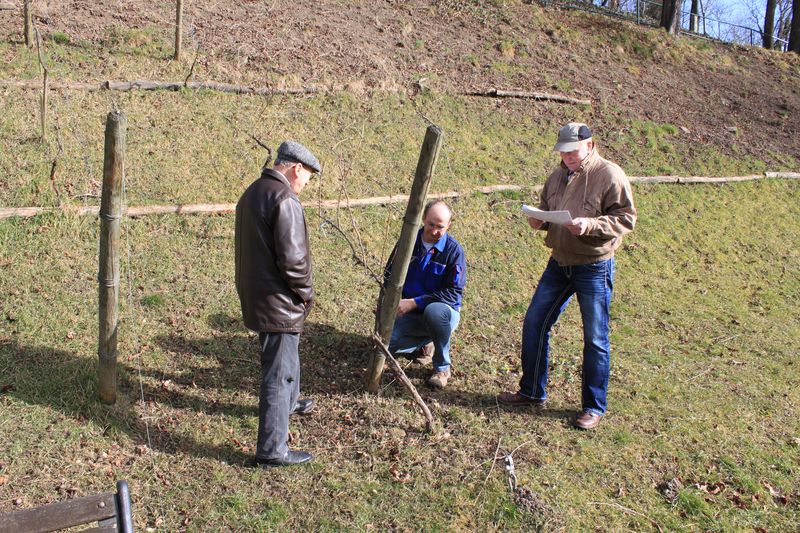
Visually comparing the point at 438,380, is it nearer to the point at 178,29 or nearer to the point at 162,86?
the point at 162,86

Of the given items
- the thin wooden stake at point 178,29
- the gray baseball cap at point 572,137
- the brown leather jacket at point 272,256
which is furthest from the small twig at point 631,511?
the thin wooden stake at point 178,29

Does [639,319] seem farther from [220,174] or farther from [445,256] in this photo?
[220,174]

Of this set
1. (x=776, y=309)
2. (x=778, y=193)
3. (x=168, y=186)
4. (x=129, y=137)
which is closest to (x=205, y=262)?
(x=168, y=186)

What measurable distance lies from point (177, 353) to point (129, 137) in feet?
12.4

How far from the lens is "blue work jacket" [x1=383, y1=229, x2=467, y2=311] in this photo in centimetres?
537

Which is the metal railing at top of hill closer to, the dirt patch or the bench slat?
the dirt patch

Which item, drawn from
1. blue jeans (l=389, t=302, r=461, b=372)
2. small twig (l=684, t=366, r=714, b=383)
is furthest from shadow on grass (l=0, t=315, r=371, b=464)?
small twig (l=684, t=366, r=714, b=383)

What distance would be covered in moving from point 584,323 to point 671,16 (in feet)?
56.5

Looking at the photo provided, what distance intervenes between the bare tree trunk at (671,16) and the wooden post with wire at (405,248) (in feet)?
56.1

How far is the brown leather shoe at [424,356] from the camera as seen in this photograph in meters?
5.84

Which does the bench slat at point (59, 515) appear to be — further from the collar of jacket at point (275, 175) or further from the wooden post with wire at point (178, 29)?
the wooden post with wire at point (178, 29)

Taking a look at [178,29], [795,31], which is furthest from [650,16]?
[178,29]

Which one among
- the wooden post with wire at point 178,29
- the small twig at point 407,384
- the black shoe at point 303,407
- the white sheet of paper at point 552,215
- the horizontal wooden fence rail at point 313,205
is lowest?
the black shoe at point 303,407

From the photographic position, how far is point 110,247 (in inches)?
164
